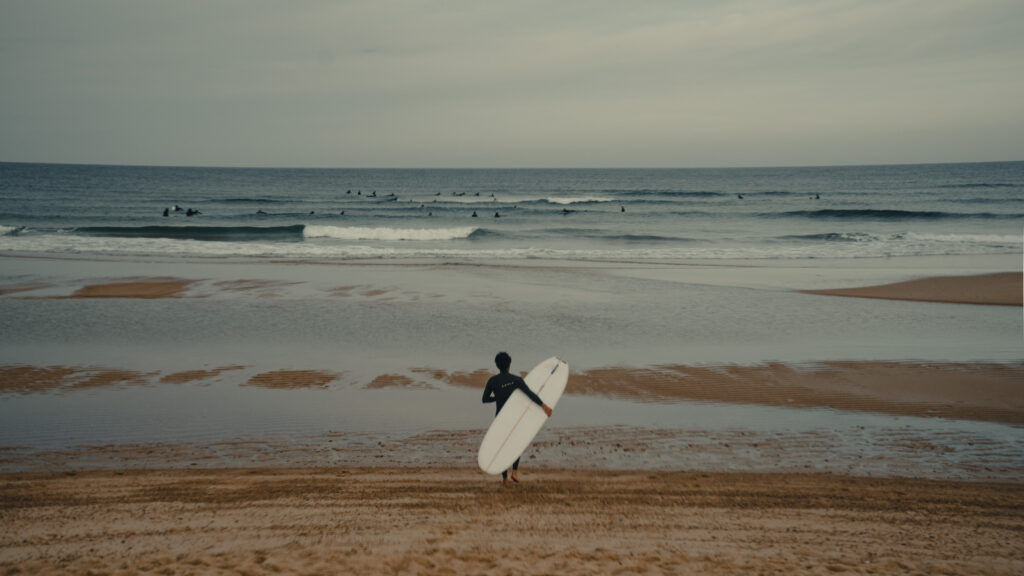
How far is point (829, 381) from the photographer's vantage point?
33.7ft

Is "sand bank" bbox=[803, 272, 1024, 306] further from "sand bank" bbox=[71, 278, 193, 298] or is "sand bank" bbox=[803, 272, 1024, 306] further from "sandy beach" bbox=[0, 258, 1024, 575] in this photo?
"sand bank" bbox=[71, 278, 193, 298]

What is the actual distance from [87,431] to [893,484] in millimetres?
9533

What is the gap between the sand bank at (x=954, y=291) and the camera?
17109 millimetres

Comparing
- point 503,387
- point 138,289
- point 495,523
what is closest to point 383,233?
point 138,289

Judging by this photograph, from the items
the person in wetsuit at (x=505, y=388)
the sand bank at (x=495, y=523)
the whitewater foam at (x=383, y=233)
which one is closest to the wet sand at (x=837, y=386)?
the sand bank at (x=495, y=523)

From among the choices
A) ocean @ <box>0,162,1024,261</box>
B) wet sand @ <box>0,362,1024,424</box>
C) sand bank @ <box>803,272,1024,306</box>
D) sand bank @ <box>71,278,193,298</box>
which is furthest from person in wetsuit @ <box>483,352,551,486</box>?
ocean @ <box>0,162,1024,261</box>

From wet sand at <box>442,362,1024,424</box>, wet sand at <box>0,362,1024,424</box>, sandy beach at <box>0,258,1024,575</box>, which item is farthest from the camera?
wet sand at <box>0,362,1024,424</box>

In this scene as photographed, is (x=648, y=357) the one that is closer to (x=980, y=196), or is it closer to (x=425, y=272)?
(x=425, y=272)

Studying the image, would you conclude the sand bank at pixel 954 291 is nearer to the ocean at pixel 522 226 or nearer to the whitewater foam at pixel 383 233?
the ocean at pixel 522 226

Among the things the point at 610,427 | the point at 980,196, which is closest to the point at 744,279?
the point at 610,427

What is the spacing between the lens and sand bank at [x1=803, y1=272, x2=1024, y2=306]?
17109 millimetres

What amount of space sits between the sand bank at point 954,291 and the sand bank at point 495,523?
12441 mm

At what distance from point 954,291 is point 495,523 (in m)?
17.9

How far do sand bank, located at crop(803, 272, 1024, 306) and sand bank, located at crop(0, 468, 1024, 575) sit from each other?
1244cm
